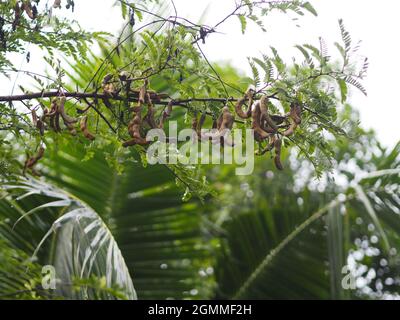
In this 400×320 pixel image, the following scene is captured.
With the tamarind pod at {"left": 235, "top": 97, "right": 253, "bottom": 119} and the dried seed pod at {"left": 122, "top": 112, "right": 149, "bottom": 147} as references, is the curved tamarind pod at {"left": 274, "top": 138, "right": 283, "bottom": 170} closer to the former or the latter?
the tamarind pod at {"left": 235, "top": 97, "right": 253, "bottom": 119}

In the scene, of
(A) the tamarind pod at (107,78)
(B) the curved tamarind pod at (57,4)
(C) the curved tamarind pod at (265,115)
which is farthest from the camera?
(B) the curved tamarind pod at (57,4)

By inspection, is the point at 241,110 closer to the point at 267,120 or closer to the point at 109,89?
the point at 267,120

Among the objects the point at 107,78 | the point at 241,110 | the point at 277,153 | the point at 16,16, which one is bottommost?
the point at 277,153

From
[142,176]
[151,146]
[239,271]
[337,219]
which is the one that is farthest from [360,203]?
[151,146]

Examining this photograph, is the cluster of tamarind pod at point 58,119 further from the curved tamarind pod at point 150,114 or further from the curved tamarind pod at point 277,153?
the curved tamarind pod at point 277,153

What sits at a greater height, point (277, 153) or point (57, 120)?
point (57, 120)

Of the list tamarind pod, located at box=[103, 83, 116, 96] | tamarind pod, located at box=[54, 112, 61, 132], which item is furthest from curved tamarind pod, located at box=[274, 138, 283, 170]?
tamarind pod, located at box=[54, 112, 61, 132]

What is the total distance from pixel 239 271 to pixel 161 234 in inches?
20.9

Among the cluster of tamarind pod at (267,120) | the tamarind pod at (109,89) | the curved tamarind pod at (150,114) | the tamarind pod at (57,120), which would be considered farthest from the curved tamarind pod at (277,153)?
the tamarind pod at (57,120)

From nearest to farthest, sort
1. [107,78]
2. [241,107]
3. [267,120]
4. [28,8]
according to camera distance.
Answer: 1. [267,120]
2. [241,107]
3. [107,78]
4. [28,8]

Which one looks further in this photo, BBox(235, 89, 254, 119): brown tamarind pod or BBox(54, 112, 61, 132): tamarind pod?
BBox(54, 112, 61, 132): tamarind pod

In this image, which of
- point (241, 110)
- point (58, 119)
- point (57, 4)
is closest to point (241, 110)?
point (241, 110)

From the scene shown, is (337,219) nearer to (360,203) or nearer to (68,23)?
(360,203)

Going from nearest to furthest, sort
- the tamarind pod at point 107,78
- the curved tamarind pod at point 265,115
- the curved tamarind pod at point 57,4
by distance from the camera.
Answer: the curved tamarind pod at point 265,115 → the tamarind pod at point 107,78 → the curved tamarind pod at point 57,4
